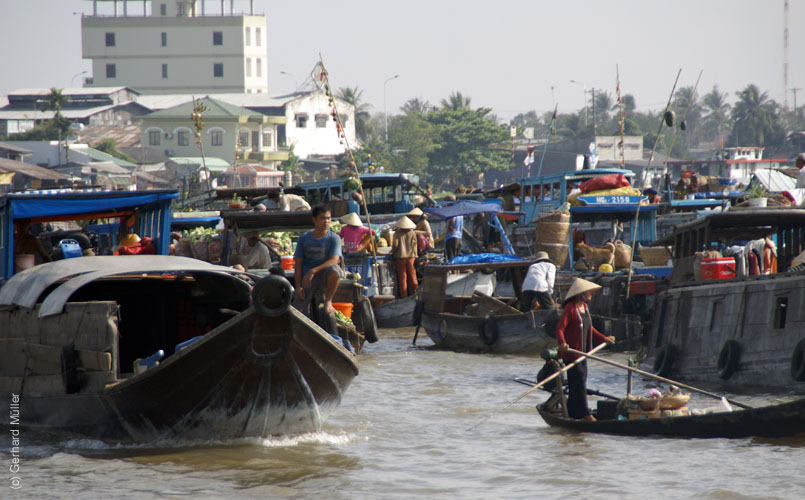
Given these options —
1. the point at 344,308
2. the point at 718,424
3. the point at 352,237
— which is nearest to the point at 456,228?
the point at 352,237

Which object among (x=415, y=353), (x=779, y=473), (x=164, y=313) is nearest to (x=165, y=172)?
(x=415, y=353)

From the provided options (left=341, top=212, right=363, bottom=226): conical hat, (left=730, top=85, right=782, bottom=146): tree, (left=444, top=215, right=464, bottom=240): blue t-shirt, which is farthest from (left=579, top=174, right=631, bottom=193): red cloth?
(left=730, top=85, right=782, bottom=146): tree

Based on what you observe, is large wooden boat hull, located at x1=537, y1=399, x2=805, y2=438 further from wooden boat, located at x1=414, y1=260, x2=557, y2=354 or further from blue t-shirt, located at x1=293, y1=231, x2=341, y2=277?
wooden boat, located at x1=414, y1=260, x2=557, y2=354

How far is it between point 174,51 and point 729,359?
99779 mm

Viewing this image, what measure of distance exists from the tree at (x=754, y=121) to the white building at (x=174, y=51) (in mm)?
53124

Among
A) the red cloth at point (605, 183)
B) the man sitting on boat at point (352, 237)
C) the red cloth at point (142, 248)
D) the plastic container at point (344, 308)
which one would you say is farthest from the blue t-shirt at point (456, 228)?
the red cloth at point (142, 248)

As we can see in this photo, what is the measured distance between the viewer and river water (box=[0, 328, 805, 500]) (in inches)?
294

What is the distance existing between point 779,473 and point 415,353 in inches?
357

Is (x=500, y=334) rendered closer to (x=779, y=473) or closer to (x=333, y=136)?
(x=779, y=473)

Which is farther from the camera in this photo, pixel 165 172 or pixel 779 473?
pixel 165 172

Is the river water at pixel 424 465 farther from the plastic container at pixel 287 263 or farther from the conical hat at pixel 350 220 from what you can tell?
the conical hat at pixel 350 220

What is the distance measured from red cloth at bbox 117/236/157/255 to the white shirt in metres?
5.91

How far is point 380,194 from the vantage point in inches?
1013

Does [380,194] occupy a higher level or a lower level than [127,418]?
higher
